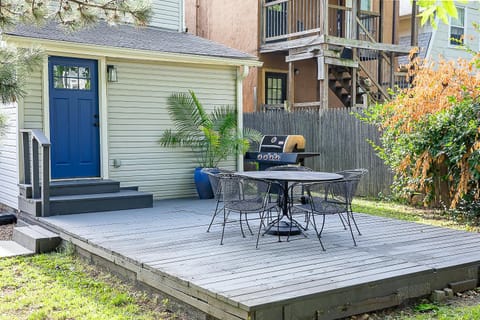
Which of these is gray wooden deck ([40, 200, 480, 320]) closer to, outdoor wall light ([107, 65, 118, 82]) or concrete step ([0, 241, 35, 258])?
concrete step ([0, 241, 35, 258])

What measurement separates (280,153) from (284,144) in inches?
9.3

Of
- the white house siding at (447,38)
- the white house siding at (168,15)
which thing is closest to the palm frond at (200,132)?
the white house siding at (168,15)

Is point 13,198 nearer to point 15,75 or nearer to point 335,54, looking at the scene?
point 15,75

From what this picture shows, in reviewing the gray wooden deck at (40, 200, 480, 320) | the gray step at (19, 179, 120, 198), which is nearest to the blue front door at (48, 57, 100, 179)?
the gray step at (19, 179, 120, 198)

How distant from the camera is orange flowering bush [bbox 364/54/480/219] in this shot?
7727mm

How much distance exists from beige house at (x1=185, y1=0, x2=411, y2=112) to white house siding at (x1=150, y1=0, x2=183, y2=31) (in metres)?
3.10

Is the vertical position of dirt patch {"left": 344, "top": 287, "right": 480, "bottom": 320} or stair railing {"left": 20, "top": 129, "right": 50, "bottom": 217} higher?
stair railing {"left": 20, "top": 129, "right": 50, "bottom": 217}

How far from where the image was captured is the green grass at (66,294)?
169 inches

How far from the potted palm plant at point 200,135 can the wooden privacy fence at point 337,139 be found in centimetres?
251

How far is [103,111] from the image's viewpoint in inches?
339

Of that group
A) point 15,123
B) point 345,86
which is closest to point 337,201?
→ point 15,123

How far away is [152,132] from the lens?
9.34 m

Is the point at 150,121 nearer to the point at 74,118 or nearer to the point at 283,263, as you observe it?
the point at 74,118

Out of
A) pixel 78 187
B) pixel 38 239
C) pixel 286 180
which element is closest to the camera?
pixel 286 180
